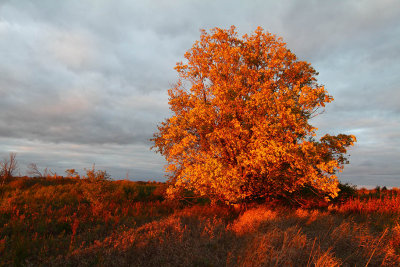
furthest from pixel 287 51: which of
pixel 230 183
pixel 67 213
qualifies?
pixel 67 213

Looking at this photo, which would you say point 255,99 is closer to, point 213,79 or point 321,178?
point 213,79

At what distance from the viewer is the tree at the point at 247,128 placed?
10.9 meters

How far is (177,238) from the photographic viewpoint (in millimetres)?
7930

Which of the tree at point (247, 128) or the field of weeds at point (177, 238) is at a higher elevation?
the tree at point (247, 128)

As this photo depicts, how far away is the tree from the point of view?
10.9 m

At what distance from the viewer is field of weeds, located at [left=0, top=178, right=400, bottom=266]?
6562mm

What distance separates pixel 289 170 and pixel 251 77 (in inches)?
219

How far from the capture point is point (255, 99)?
1145 centimetres

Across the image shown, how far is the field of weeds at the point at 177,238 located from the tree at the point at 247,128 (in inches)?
73.3

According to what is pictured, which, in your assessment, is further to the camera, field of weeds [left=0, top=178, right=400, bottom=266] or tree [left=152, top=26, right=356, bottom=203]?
tree [left=152, top=26, right=356, bottom=203]

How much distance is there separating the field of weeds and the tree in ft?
6.10

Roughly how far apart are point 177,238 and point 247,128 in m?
6.54

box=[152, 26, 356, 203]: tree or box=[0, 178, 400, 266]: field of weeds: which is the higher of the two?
box=[152, 26, 356, 203]: tree

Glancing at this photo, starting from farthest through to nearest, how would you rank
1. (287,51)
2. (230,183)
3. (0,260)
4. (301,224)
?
(287,51)
(230,183)
(301,224)
(0,260)
